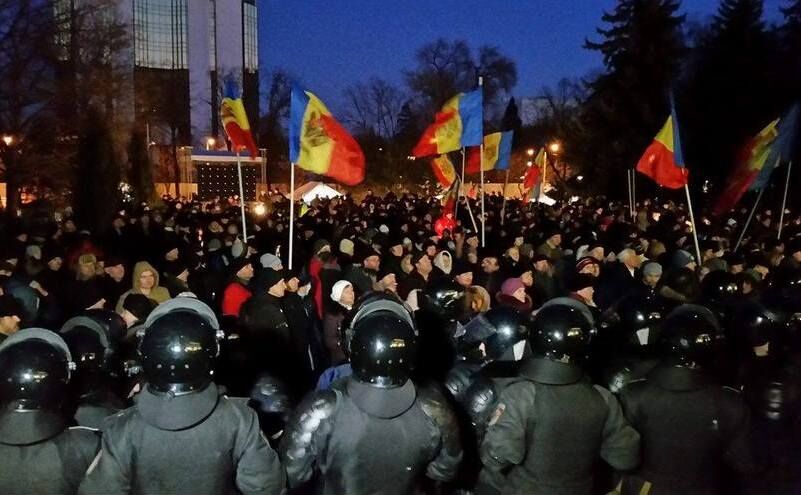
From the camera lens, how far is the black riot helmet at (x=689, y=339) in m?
3.80

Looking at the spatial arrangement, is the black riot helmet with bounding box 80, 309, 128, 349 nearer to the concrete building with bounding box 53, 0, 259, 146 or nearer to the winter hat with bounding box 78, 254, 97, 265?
the winter hat with bounding box 78, 254, 97, 265

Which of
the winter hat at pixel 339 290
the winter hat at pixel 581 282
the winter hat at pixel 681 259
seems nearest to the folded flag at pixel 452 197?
the winter hat at pixel 681 259

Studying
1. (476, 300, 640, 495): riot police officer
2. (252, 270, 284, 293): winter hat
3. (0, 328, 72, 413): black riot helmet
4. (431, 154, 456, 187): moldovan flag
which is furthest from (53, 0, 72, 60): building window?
(476, 300, 640, 495): riot police officer

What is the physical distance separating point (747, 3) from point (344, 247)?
26.6 metres

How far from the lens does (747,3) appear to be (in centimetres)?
3095

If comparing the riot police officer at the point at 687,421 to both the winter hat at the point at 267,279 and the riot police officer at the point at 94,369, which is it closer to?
the riot police officer at the point at 94,369

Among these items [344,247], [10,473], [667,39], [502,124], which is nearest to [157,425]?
[10,473]

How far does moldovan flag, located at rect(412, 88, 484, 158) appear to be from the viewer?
13.0 m

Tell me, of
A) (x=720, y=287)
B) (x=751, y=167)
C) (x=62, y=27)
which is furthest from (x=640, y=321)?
(x=62, y=27)

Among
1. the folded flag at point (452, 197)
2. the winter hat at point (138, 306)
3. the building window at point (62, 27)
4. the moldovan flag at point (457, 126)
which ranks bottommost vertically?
the winter hat at point (138, 306)

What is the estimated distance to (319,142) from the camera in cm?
909

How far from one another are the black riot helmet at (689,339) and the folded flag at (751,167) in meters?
8.60

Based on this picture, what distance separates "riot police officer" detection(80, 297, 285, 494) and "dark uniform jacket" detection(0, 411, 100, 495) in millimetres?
161

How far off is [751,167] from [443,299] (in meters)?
8.44
